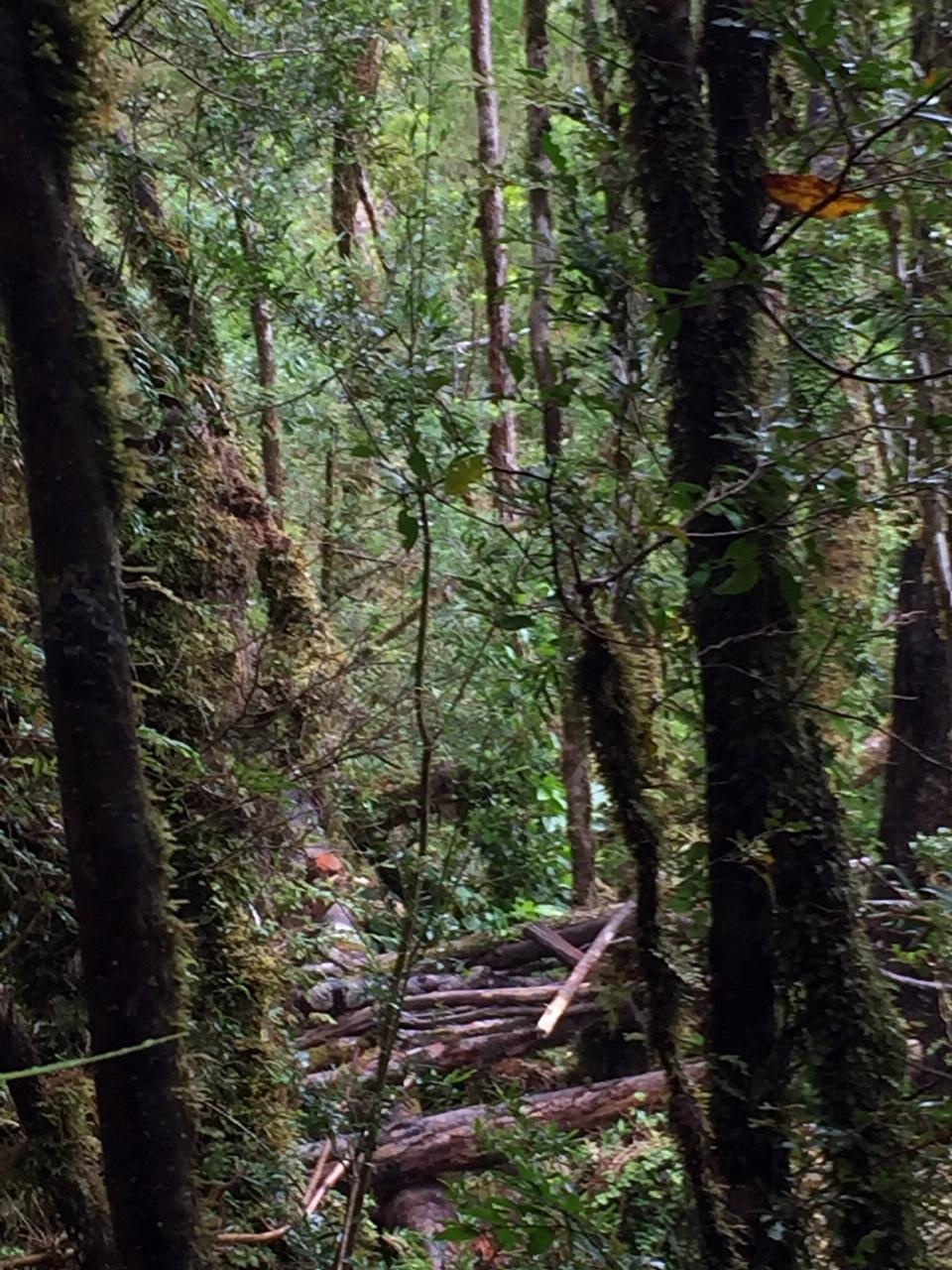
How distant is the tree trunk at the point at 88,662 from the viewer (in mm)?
1399

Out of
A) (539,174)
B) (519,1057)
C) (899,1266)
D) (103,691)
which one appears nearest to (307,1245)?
(899,1266)

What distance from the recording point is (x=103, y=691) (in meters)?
1.44

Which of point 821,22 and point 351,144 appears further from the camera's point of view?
point 351,144

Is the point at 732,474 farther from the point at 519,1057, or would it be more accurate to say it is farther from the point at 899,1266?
the point at 519,1057

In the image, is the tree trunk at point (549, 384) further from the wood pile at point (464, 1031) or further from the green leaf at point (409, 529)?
the green leaf at point (409, 529)

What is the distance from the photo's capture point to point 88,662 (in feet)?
4.69

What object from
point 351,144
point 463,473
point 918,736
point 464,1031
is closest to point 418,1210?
point 464,1031

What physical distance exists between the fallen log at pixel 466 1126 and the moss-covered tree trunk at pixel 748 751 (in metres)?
2.49

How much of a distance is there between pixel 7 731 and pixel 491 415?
15.4ft

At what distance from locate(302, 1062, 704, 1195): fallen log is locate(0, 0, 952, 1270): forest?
224 mm

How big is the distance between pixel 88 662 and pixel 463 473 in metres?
0.79

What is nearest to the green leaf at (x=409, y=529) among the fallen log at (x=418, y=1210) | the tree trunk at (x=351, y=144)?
the tree trunk at (x=351, y=144)

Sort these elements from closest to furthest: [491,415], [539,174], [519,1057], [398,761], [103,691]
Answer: [103,691]
[539,174]
[398,761]
[519,1057]
[491,415]

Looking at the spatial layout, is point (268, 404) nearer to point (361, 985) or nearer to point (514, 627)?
point (361, 985)
